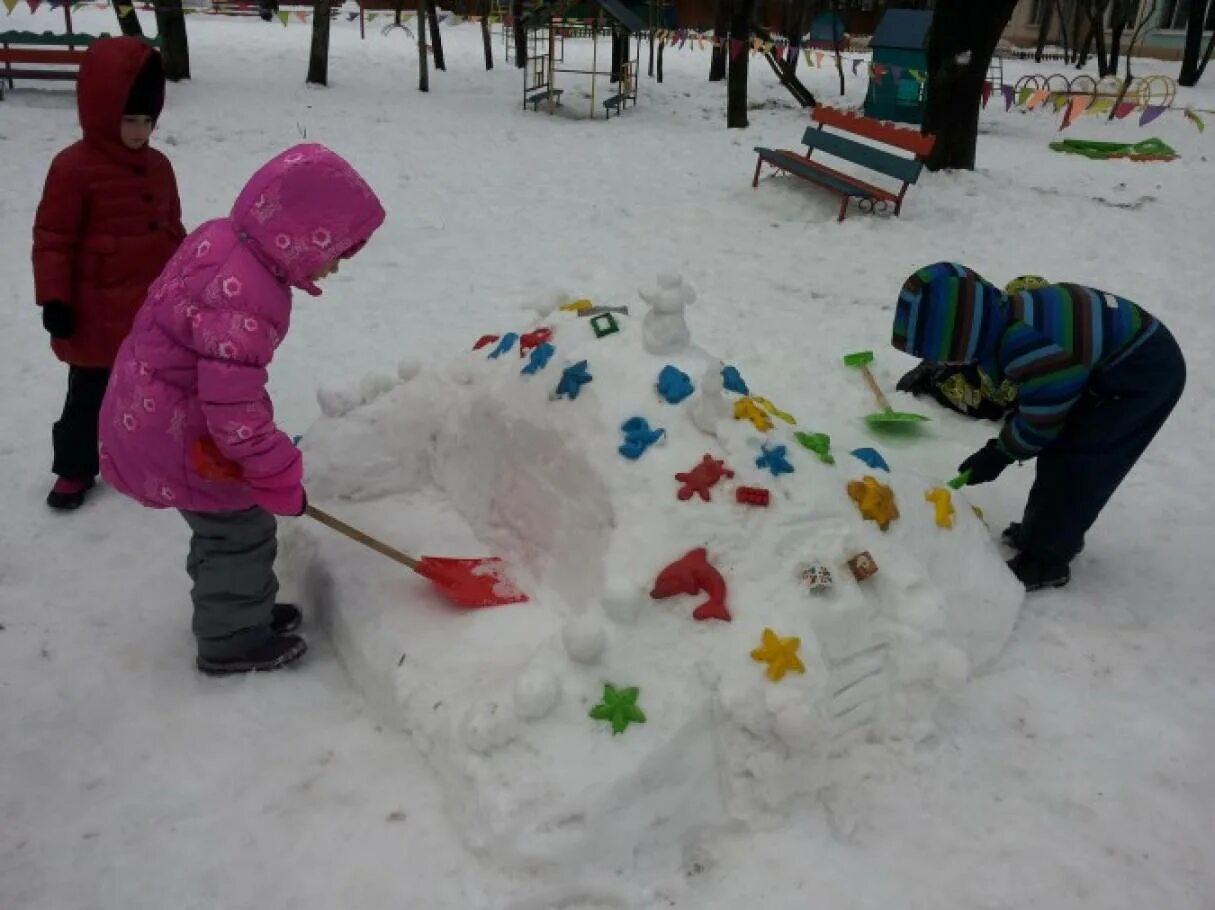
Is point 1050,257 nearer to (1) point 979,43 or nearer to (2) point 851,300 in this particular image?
(2) point 851,300

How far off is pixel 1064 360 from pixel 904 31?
1242 centimetres

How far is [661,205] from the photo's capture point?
795 cm

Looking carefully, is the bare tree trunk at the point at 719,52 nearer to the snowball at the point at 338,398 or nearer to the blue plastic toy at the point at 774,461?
the snowball at the point at 338,398

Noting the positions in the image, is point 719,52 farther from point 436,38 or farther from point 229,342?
point 229,342

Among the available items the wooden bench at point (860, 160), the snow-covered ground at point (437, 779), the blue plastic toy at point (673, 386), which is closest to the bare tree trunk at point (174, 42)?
the snow-covered ground at point (437, 779)

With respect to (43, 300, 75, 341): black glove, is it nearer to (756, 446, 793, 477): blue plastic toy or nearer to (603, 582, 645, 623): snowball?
(603, 582, 645, 623): snowball

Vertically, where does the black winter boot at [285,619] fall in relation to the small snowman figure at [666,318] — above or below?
below

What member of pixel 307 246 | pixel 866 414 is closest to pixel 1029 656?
pixel 866 414

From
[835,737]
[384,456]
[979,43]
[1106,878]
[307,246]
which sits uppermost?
[979,43]

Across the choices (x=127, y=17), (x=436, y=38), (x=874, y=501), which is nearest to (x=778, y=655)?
(x=874, y=501)

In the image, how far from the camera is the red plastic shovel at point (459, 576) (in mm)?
2617

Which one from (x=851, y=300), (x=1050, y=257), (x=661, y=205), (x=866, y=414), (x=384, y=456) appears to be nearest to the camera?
(x=384, y=456)

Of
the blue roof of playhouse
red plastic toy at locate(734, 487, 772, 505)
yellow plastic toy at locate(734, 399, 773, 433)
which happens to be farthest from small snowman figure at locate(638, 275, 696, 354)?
the blue roof of playhouse

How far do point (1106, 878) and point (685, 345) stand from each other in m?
1.70
